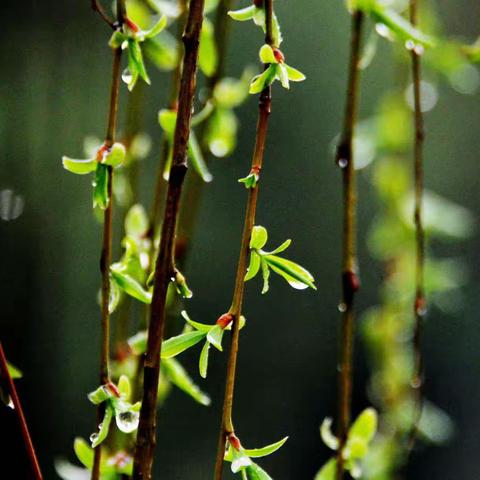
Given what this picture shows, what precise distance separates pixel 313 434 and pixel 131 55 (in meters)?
2.06

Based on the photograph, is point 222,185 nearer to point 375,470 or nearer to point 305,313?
point 305,313

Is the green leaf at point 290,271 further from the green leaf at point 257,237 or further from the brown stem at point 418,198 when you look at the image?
the brown stem at point 418,198

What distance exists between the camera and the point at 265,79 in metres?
0.34

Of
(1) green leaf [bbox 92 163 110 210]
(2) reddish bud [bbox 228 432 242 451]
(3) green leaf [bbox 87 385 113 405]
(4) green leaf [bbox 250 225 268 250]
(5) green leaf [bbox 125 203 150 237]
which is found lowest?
(2) reddish bud [bbox 228 432 242 451]

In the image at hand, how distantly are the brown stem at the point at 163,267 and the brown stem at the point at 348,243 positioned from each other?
0.45 ft

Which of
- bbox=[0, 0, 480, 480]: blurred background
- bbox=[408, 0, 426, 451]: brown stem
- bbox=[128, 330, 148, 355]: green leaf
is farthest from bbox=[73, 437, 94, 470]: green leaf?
bbox=[0, 0, 480, 480]: blurred background

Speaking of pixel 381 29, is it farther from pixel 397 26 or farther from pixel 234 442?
pixel 234 442

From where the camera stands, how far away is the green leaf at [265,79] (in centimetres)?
34

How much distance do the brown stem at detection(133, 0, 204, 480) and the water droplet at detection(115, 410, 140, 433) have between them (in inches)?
1.7

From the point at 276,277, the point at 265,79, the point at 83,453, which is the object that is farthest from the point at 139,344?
the point at 276,277

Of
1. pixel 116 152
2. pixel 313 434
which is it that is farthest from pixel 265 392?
pixel 116 152

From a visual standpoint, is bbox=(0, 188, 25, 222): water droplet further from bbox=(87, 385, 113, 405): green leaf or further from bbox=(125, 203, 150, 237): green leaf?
bbox=(87, 385, 113, 405): green leaf

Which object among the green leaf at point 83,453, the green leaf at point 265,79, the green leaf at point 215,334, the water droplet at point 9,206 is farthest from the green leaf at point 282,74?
the water droplet at point 9,206

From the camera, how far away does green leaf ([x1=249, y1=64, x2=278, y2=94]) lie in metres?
0.34
